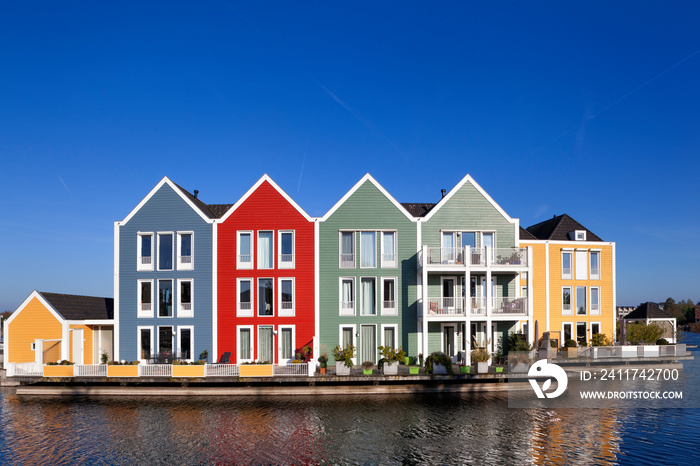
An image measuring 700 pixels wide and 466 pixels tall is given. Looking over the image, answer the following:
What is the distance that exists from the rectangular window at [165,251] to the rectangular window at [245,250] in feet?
14.4

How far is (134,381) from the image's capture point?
1093 inches

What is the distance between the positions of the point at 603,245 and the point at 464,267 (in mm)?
15503

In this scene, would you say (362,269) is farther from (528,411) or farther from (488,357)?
(528,411)

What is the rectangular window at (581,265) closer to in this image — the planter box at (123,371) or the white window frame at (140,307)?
the white window frame at (140,307)

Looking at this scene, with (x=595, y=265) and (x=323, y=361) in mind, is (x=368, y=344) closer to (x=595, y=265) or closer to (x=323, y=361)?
(x=323, y=361)

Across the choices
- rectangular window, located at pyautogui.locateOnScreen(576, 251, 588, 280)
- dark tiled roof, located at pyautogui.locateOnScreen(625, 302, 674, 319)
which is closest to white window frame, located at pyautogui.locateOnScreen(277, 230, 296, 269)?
rectangular window, located at pyautogui.locateOnScreen(576, 251, 588, 280)

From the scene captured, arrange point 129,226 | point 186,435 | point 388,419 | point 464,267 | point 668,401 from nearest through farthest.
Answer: point 186,435 → point 388,419 → point 668,401 → point 464,267 → point 129,226

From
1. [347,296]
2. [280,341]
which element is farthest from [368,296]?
[280,341]

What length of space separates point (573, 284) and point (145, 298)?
3086cm

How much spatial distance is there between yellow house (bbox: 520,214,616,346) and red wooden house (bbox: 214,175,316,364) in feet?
56.7

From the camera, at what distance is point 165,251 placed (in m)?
32.7

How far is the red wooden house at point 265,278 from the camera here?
31.7 meters

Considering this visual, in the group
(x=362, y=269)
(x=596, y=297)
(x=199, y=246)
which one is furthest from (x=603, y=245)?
(x=199, y=246)

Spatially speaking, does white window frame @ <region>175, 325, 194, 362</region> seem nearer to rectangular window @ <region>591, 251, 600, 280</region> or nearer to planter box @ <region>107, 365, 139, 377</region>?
planter box @ <region>107, 365, 139, 377</region>
